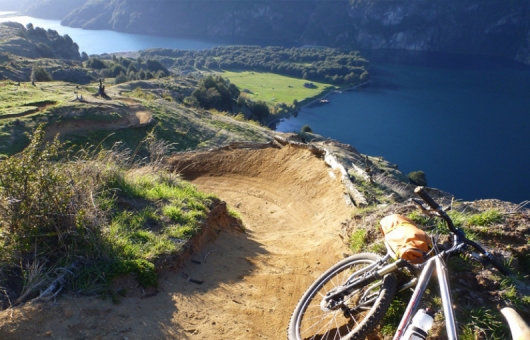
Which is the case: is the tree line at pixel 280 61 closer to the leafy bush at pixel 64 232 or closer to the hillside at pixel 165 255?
the hillside at pixel 165 255

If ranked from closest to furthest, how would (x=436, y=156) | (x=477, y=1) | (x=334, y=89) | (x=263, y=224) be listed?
(x=263, y=224) < (x=436, y=156) < (x=334, y=89) < (x=477, y=1)

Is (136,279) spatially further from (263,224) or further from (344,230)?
(263,224)

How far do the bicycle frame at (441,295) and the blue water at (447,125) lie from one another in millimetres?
46355

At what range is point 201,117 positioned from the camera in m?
24.5

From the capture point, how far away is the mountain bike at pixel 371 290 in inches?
128

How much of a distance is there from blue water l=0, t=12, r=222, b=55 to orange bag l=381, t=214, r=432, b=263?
13130cm

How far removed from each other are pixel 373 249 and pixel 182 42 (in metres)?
173

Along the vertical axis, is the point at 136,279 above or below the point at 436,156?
above

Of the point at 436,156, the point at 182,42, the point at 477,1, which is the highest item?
the point at 477,1

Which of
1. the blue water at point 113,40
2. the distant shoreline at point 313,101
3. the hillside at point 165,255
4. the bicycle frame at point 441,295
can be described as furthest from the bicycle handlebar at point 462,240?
the blue water at point 113,40

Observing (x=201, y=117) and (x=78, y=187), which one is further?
(x=201, y=117)

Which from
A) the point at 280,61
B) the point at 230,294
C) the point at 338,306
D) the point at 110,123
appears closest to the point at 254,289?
the point at 230,294

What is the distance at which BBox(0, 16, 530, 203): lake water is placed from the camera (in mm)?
51281

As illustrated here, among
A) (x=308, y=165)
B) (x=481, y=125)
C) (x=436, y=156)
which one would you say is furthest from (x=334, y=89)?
(x=308, y=165)
